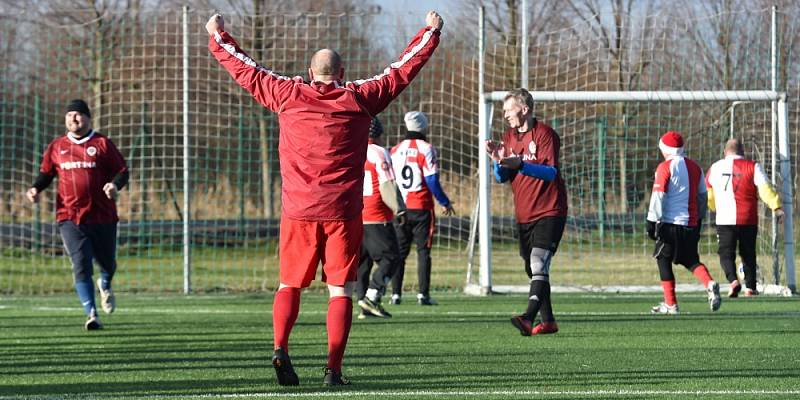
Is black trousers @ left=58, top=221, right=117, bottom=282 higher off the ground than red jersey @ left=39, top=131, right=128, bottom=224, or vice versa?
red jersey @ left=39, top=131, right=128, bottom=224

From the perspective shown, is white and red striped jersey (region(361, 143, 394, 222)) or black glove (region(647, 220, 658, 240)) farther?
black glove (region(647, 220, 658, 240))

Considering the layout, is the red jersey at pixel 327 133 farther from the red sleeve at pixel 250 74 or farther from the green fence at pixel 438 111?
the green fence at pixel 438 111

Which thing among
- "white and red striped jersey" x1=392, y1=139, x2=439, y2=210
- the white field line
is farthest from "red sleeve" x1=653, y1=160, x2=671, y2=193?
the white field line

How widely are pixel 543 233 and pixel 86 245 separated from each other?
4.14m

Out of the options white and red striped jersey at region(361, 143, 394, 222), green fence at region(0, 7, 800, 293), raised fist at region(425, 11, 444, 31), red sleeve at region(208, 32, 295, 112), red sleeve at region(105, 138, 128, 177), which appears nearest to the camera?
red sleeve at region(208, 32, 295, 112)

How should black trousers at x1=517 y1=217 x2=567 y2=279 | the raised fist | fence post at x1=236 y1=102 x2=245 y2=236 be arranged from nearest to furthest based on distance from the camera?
the raised fist, black trousers at x1=517 y1=217 x2=567 y2=279, fence post at x1=236 y1=102 x2=245 y2=236

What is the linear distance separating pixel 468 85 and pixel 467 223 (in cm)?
189

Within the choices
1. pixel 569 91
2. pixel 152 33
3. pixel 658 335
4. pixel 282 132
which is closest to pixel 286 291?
pixel 282 132

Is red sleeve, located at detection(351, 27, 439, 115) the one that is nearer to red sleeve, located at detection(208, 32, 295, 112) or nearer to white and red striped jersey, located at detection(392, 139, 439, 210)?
red sleeve, located at detection(208, 32, 295, 112)

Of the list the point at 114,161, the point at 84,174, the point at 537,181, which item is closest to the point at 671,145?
the point at 537,181

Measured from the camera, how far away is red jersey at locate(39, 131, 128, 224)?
11.7 metres

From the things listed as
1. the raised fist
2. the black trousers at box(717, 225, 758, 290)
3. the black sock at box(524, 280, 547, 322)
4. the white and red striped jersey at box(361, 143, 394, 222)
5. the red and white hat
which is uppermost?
the raised fist

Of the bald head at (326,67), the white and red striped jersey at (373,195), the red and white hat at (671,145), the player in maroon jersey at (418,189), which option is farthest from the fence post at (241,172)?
the bald head at (326,67)

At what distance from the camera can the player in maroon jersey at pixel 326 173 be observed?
7.38 metres
